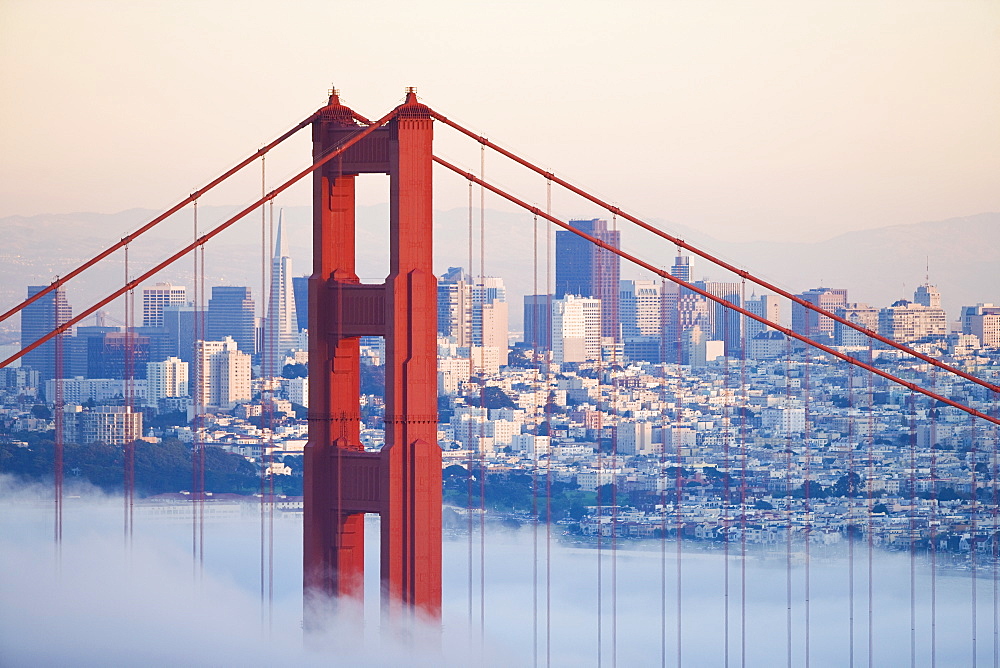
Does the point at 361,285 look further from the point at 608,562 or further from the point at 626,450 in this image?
the point at 626,450

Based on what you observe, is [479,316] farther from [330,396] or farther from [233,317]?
[330,396]

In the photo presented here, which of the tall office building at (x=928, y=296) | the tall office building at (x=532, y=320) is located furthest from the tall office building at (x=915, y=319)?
the tall office building at (x=532, y=320)

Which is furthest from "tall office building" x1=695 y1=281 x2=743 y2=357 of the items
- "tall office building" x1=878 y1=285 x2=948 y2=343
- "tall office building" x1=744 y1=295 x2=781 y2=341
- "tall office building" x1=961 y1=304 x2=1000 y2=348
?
"tall office building" x1=961 y1=304 x2=1000 y2=348

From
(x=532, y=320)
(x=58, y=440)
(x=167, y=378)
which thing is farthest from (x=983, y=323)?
(x=58, y=440)

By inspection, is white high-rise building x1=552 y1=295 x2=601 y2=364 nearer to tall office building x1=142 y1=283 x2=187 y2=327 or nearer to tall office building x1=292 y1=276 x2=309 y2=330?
tall office building x1=292 y1=276 x2=309 y2=330

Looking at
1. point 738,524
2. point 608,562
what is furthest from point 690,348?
point 608,562

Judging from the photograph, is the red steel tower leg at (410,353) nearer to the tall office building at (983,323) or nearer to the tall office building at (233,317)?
the tall office building at (233,317)
